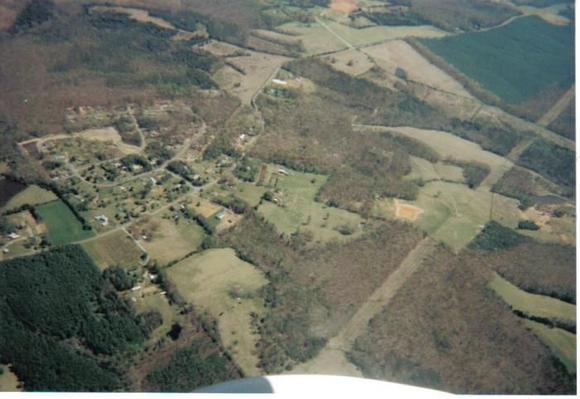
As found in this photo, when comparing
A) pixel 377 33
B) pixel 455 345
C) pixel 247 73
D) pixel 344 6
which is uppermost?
pixel 455 345

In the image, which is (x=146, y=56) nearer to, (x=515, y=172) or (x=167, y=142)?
(x=167, y=142)

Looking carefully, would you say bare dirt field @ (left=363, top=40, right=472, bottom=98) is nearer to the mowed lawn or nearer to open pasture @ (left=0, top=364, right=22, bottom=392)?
the mowed lawn

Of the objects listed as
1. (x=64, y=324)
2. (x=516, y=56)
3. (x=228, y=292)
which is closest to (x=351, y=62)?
(x=516, y=56)

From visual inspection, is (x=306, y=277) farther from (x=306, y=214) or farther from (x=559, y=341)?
(x=559, y=341)

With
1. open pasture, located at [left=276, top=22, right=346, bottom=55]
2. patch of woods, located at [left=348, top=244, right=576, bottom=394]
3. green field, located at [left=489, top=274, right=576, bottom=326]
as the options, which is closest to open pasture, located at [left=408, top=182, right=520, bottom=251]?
green field, located at [left=489, top=274, right=576, bottom=326]

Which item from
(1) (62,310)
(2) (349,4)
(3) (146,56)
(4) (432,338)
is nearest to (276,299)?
(4) (432,338)

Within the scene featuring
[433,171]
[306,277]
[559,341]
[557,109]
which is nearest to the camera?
[559,341]
